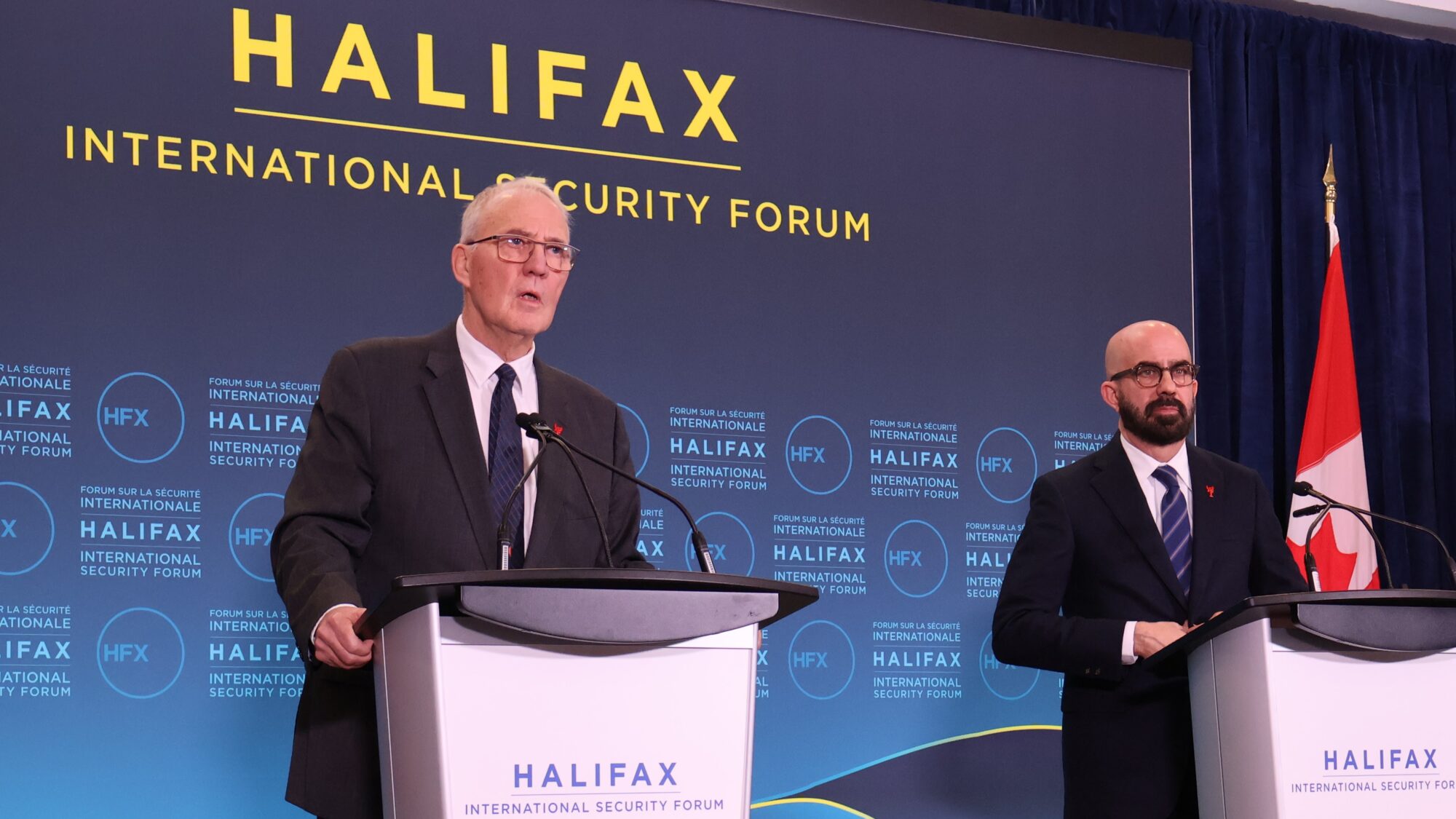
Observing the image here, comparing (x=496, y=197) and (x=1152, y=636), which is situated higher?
(x=496, y=197)

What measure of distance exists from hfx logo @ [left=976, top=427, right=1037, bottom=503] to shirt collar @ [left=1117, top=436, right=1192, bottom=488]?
135cm

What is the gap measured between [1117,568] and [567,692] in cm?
185

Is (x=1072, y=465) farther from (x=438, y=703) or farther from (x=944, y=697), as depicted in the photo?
(x=438, y=703)

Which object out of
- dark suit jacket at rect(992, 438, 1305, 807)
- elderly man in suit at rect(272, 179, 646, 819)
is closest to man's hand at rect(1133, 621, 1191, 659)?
dark suit jacket at rect(992, 438, 1305, 807)

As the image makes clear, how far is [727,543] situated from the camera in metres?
4.55

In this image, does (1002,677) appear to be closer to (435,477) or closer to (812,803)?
(812,803)

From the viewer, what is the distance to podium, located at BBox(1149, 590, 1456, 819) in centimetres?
244

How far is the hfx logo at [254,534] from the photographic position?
13.3 feet

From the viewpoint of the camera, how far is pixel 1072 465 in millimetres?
3662

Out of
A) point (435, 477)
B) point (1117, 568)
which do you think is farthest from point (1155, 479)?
point (435, 477)

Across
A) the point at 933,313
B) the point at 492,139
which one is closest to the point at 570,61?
the point at 492,139

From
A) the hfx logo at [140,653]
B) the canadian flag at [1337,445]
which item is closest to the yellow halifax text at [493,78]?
the hfx logo at [140,653]

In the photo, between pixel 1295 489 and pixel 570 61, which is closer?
pixel 1295 489

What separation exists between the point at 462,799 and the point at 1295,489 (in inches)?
74.8
